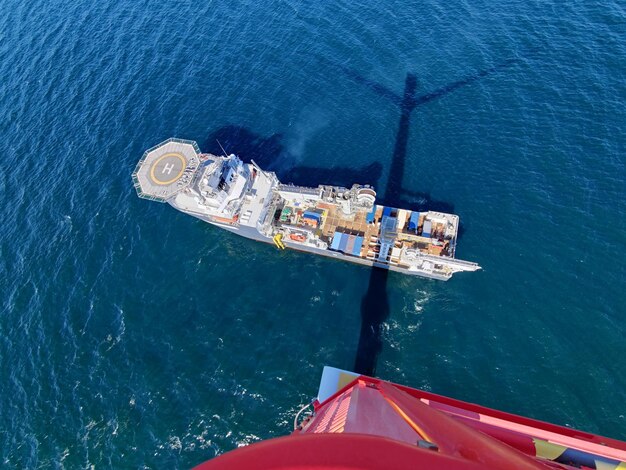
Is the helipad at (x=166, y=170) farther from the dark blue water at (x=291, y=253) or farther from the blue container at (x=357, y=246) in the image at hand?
the blue container at (x=357, y=246)

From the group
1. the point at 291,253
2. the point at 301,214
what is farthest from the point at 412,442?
the point at 301,214

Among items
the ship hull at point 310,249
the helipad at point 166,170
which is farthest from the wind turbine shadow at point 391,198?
the helipad at point 166,170

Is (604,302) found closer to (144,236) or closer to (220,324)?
(220,324)

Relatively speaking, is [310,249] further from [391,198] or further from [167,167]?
[167,167]

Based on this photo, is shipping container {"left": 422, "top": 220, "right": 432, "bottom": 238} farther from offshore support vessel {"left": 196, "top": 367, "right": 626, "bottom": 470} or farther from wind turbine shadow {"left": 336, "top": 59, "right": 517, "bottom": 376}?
offshore support vessel {"left": 196, "top": 367, "right": 626, "bottom": 470}

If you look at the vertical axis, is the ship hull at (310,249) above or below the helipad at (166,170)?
below
